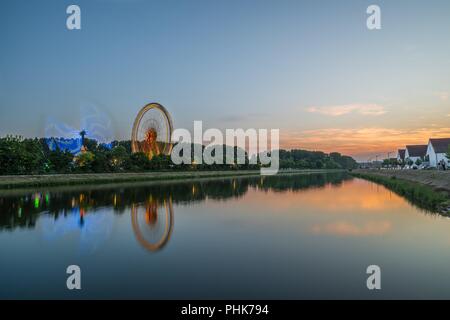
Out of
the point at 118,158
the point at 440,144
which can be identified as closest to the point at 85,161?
the point at 118,158

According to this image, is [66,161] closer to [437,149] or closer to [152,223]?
[152,223]

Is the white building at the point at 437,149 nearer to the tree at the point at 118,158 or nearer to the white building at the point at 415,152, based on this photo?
the white building at the point at 415,152

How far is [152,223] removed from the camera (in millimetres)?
14422

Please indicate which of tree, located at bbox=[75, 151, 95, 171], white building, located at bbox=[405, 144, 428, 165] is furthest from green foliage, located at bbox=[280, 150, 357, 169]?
tree, located at bbox=[75, 151, 95, 171]

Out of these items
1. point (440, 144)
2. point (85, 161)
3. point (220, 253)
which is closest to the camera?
point (220, 253)

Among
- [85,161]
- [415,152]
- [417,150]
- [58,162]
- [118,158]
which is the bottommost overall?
[58,162]

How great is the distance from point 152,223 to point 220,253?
5660 millimetres

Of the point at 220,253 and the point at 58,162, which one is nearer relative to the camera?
the point at 220,253

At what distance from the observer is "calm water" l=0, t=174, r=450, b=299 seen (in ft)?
22.7

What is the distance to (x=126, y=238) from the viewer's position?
1166 cm

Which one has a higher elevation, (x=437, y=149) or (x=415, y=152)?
(x=437, y=149)
